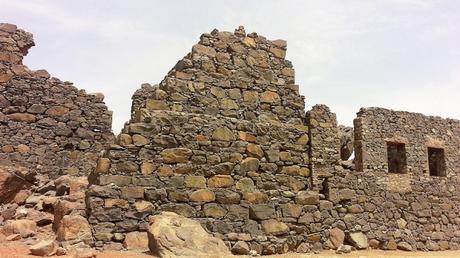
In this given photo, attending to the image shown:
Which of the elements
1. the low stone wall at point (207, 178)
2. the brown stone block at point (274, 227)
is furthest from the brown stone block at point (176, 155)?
the brown stone block at point (274, 227)

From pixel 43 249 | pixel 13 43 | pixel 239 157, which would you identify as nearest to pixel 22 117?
pixel 13 43

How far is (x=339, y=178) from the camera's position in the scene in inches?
391

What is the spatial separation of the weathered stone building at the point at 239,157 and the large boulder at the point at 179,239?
0.46 metres

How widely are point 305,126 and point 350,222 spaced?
8.12 ft

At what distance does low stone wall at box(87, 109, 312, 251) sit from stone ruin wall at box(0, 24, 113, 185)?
3.15 m

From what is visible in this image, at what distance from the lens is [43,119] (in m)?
10.2

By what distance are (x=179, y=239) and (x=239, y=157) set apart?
2.45 metres

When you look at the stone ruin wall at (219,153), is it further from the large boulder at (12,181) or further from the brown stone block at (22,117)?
the brown stone block at (22,117)

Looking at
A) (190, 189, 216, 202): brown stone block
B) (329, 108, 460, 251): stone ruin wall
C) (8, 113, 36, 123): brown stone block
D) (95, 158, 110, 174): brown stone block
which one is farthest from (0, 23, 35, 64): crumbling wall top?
(329, 108, 460, 251): stone ruin wall

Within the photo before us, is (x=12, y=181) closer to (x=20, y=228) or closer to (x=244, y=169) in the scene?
(x=20, y=228)

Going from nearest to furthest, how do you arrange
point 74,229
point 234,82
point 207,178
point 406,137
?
point 74,229 < point 207,178 < point 234,82 < point 406,137

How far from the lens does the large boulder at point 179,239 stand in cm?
638

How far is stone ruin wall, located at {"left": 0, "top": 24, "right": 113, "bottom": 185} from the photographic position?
9.88m

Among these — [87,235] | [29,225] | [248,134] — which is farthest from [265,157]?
[29,225]
